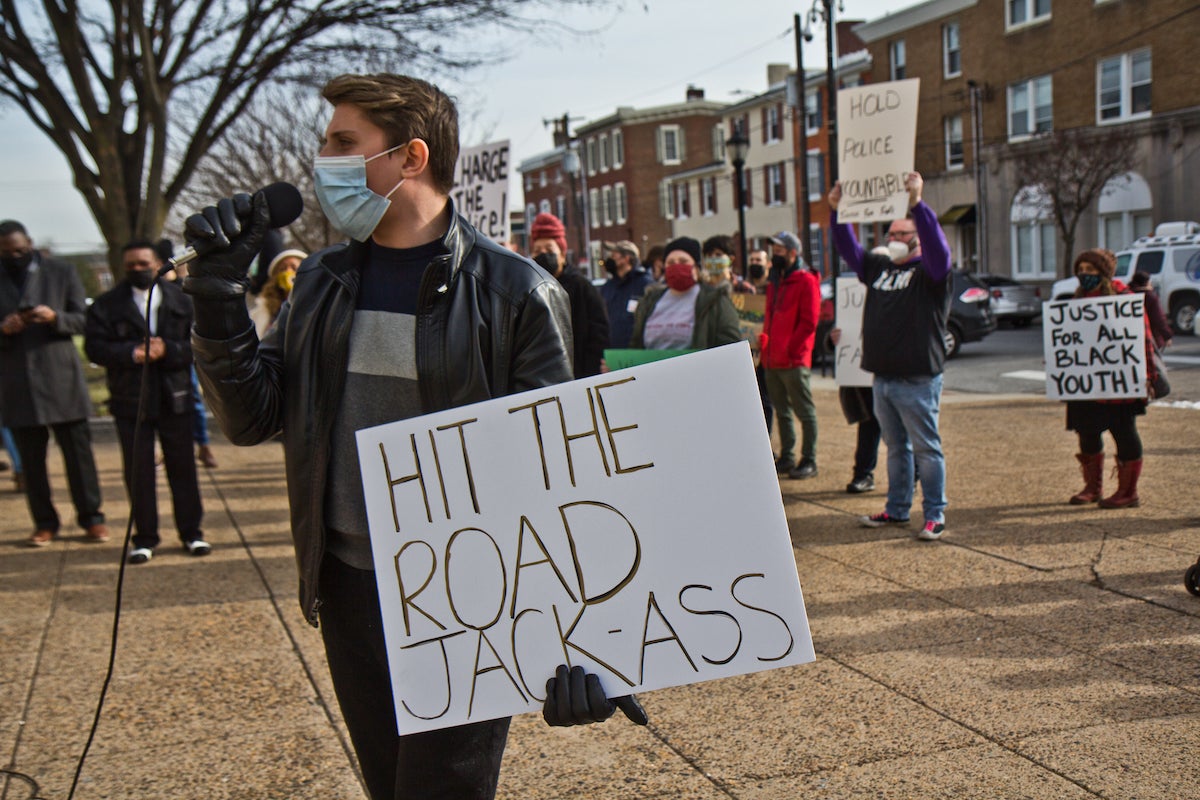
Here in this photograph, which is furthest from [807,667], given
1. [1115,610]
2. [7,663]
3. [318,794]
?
[7,663]

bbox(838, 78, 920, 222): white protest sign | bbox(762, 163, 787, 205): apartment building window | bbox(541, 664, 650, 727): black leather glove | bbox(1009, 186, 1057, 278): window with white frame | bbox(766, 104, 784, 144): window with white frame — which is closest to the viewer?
bbox(541, 664, 650, 727): black leather glove

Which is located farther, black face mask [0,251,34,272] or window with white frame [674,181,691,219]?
window with white frame [674,181,691,219]

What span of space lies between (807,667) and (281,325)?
8.45 feet

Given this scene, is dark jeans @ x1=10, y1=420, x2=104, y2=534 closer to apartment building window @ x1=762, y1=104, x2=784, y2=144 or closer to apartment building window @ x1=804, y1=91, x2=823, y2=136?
apartment building window @ x1=804, y1=91, x2=823, y2=136

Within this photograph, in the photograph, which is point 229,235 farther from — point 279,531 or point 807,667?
point 279,531

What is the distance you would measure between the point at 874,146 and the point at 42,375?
564cm

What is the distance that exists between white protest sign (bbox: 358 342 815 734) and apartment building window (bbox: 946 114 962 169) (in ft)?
123

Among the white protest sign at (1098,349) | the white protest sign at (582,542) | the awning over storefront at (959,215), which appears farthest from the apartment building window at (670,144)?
the white protest sign at (582,542)

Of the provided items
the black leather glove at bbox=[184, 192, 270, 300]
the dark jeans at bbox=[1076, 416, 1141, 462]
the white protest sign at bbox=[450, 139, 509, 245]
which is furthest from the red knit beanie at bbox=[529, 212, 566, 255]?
the black leather glove at bbox=[184, 192, 270, 300]

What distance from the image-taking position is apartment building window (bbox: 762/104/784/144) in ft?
153

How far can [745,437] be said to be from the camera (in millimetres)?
2031

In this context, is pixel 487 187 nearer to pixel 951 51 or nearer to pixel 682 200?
pixel 951 51

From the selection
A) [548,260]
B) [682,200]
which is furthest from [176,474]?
[682,200]

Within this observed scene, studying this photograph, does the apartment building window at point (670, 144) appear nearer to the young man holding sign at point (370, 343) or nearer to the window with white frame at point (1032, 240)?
the window with white frame at point (1032, 240)
